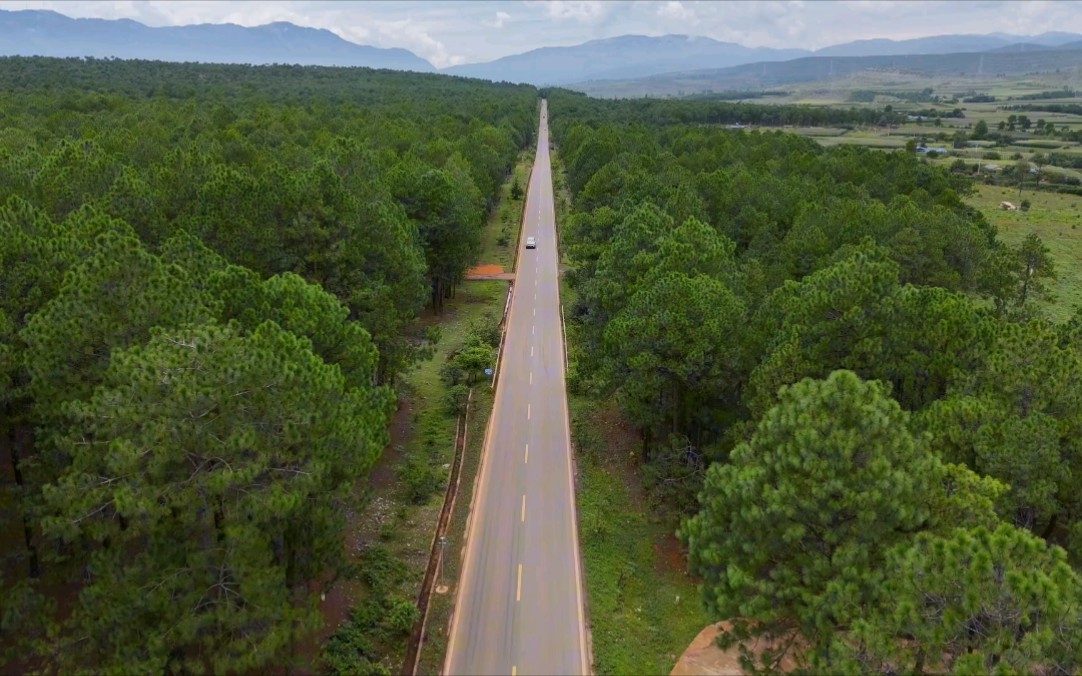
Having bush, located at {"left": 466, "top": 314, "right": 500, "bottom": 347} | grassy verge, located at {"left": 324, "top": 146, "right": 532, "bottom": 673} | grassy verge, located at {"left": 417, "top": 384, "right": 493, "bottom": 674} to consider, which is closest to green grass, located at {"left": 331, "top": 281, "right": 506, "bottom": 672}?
grassy verge, located at {"left": 324, "top": 146, "right": 532, "bottom": 673}

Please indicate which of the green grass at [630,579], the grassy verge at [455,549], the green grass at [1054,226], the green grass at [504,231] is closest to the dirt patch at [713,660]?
the green grass at [630,579]

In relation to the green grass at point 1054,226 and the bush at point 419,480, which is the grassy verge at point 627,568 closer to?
the bush at point 419,480

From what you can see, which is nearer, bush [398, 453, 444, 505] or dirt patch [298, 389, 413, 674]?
dirt patch [298, 389, 413, 674]

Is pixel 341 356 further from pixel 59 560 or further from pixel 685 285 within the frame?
pixel 685 285

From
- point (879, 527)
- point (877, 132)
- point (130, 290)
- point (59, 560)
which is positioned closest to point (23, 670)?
point (59, 560)

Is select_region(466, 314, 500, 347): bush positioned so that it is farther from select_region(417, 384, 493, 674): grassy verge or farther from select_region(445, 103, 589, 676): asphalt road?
select_region(417, 384, 493, 674): grassy verge
